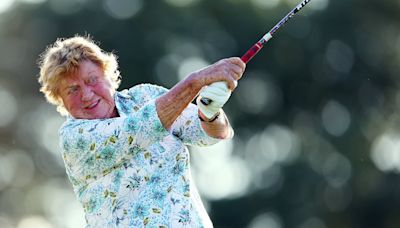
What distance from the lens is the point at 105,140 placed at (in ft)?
29.8

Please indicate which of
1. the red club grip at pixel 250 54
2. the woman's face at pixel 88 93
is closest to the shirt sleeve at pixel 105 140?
the woman's face at pixel 88 93

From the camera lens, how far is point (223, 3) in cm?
2677

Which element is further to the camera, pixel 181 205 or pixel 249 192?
pixel 249 192

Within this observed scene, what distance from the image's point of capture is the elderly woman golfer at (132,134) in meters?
8.92

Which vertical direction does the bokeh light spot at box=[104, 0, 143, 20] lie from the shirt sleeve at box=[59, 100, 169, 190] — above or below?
above

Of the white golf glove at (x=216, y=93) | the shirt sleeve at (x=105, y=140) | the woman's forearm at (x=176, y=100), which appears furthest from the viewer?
the shirt sleeve at (x=105, y=140)

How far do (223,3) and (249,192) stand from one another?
3449 millimetres

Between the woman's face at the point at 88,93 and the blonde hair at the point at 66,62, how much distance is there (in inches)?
1.5

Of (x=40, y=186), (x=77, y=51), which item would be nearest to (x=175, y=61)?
(x=40, y=186)

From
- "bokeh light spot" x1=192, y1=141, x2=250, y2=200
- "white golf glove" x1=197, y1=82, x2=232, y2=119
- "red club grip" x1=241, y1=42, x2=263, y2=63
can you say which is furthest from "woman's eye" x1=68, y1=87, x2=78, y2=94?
"bokeh light spot" x1=192, y1=141, x2=250, y2=200

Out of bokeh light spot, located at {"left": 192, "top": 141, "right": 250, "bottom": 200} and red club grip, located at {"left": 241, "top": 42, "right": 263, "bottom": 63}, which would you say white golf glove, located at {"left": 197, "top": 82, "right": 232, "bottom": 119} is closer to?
red club grip, located at {"left": 241, "top": 42, "right": 263, "bottom": 63}

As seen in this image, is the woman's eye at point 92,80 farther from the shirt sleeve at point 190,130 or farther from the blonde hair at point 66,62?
the shirt sleeve at point 190,130

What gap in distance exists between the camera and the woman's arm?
876cm

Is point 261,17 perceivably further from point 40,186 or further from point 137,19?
point 40,186
